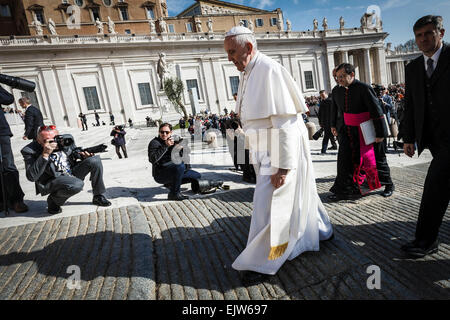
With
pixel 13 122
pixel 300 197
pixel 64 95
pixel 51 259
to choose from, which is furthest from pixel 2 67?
pixel 300 197

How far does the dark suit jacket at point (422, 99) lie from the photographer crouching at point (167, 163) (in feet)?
10.4

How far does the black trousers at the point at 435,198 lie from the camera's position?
87.4 inches

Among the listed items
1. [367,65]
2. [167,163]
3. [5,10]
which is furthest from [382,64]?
[5,10]

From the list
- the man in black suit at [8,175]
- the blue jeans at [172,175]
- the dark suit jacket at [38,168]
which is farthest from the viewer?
the blue jeans at [172,175]

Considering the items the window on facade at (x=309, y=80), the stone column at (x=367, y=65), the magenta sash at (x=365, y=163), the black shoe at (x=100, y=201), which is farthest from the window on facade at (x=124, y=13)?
the magenta sash at (x=365, y=163)

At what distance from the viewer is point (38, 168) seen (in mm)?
3428

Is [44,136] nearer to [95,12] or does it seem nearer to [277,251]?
[277,251]

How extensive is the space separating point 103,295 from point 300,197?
5.84 ft

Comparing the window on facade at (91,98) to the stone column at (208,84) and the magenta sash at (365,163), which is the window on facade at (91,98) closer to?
the stone column at (208,84)

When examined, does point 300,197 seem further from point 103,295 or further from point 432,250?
point 103,295

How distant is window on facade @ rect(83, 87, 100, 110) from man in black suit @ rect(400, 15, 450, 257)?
1263 inches
